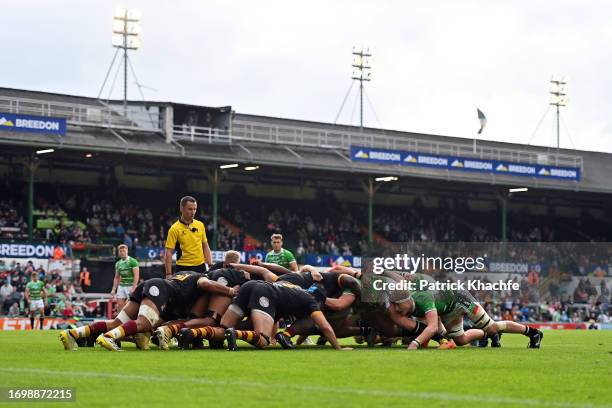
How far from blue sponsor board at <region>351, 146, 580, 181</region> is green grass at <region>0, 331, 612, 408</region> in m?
39.4

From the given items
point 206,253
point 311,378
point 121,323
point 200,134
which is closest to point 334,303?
point 206,253

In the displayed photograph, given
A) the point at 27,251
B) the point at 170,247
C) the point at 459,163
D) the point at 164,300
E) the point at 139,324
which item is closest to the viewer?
the point at 139,324

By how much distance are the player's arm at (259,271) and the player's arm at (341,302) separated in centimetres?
87

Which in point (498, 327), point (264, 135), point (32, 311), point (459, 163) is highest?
point (264, 135)

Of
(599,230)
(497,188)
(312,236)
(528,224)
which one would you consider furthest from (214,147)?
(599,230)

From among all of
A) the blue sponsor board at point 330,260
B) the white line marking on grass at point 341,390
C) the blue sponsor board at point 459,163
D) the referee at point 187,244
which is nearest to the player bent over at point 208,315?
the referee at point 187,244

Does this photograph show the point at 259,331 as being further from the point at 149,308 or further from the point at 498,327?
the point at 498,327

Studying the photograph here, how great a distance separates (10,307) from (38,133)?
8733 millimetres

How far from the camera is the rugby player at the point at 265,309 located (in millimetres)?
16188

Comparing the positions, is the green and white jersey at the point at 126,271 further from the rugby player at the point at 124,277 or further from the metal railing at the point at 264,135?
the metal railing at the point at 264,135

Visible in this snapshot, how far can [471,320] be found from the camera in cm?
1862

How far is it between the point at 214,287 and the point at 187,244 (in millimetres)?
2198

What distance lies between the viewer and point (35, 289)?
3384cm

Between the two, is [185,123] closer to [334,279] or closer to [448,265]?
[448,265]
